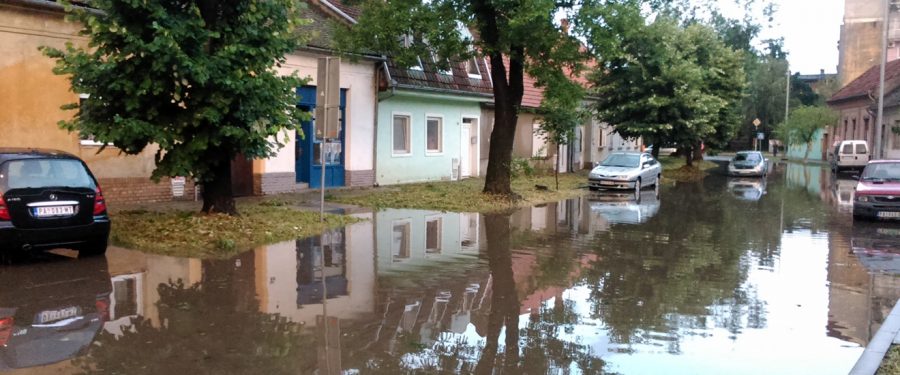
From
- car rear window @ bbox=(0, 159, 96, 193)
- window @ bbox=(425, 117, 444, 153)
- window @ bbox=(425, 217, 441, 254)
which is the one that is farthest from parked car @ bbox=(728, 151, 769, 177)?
car rear window @ bbox=(0, 159, 96, 193)

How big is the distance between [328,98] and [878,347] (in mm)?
8778

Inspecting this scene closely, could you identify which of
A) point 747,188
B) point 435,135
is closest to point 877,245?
point 435,135

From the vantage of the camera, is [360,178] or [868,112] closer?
[360,178]

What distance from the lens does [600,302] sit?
8086mm

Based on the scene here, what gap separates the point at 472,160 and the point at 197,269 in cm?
1916

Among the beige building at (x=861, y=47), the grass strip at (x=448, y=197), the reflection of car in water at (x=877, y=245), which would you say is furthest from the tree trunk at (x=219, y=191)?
the beige building at (x=861, y=47)

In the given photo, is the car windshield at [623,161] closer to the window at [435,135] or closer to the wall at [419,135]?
the wall at [419,135]

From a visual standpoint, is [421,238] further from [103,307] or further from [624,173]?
[624,173]

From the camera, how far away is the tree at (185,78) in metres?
10.3

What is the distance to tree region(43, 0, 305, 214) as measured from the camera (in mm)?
10328

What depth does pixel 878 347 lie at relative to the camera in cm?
641

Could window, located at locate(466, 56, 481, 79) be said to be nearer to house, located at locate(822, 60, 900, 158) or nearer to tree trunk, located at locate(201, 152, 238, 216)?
tree trunk, located at locate(201, 152, 238, 216)

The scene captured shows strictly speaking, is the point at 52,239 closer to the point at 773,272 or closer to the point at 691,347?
the point at 691,347

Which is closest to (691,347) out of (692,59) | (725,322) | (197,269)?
(725,322)
